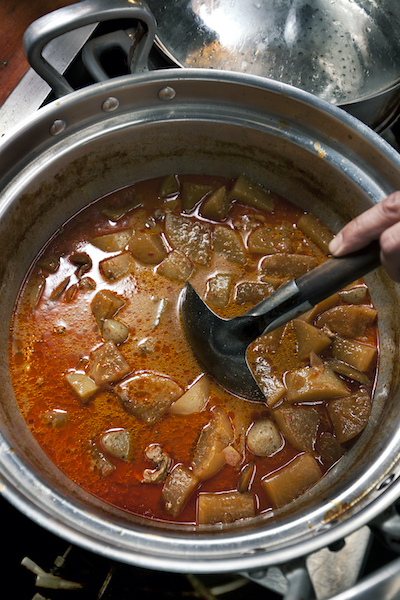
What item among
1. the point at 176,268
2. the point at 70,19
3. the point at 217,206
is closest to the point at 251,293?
the point at 176,268

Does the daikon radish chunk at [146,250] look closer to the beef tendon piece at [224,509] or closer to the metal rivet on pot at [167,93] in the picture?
the metal rivet on pot at [167,93]

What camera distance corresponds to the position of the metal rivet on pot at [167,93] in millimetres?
2109

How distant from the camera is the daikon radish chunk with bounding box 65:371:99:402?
2.04 m

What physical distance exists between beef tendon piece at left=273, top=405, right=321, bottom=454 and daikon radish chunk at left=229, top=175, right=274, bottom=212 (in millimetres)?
1091

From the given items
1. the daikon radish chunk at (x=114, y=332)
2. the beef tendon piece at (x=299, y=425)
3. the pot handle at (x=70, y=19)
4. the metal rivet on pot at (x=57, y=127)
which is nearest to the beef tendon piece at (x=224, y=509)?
the beef tendon piece at (x=299, y=425)

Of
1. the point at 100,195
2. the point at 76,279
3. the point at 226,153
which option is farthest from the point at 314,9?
the point at 76,279

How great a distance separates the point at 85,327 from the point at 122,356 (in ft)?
0.80

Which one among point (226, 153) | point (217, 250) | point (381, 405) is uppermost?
point (226, 153)

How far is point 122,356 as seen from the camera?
2127 millimetres

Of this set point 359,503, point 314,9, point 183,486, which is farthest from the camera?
point 314,9

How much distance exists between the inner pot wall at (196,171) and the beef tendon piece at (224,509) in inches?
1.8

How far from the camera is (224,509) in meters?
1.91

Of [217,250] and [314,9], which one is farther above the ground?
[314,9]

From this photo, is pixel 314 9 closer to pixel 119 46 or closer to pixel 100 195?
pixel 119 46
